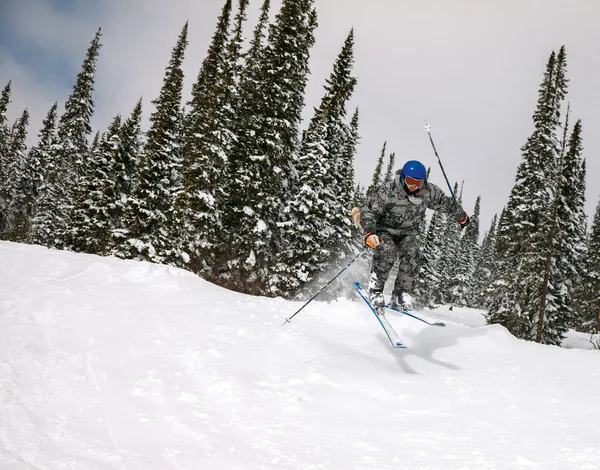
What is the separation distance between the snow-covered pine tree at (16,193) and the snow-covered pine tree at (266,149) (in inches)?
1553

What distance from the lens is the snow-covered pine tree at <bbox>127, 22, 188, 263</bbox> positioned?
25.2 meters

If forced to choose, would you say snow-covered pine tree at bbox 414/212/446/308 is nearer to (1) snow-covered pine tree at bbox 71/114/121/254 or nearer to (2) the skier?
(1) snow-covered pine tree at bbox 71/114/121/254

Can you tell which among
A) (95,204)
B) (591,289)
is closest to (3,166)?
(95,204)

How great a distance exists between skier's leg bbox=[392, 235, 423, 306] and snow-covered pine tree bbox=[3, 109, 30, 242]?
53431 mm

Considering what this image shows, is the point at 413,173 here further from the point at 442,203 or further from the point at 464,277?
the point at 464,277

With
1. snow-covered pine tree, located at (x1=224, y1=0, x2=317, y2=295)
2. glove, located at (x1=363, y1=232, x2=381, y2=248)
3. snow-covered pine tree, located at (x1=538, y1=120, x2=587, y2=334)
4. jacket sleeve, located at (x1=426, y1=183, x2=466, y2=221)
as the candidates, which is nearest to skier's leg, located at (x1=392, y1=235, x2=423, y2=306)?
jacket sleeve, located at (x1=426, y1=183, x2=466, y2=221)

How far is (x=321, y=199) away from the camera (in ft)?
75.7

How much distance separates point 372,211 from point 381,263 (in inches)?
34.3

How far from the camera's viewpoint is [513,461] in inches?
131

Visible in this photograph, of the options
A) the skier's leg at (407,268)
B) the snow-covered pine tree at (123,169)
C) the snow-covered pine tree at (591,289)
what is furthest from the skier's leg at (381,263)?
the snow-covered pine tree at (591,289)

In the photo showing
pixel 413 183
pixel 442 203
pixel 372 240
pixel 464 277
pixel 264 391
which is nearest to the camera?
pixel 264 391

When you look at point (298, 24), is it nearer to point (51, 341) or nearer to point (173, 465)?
point (51, 341)

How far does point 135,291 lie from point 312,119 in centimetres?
2090

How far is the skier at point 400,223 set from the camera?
6.59 metres
